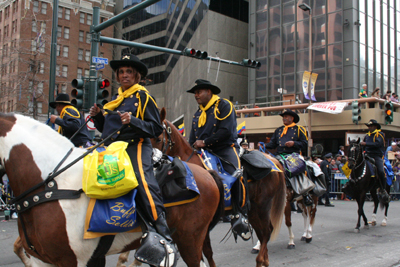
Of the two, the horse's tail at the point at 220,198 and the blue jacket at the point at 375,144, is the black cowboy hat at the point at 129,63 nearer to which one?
the horse's tail at the point at 220,198

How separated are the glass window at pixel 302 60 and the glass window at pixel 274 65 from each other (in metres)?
1.87

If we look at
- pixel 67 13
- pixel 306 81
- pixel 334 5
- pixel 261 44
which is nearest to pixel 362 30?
pixel 334 5

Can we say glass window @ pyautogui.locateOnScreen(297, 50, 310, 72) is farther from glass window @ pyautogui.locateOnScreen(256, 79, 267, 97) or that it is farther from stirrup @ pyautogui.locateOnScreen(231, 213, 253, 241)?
stirrup @ pyautogui.locateOnScreen(231, 213, 253, 241)

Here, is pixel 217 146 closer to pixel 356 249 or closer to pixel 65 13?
pixel 356 249

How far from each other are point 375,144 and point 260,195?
573 centimetres

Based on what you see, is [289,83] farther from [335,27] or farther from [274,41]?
[335,27]

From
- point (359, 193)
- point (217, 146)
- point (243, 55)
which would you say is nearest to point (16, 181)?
point (217, 146)

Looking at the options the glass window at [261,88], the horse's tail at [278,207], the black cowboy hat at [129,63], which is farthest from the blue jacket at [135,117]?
the glass window at [261,88]

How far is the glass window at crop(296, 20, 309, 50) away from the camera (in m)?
30.7

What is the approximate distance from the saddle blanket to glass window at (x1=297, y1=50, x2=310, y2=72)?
97.6 feet

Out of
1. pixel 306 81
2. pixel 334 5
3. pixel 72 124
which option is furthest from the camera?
pixel 334 5

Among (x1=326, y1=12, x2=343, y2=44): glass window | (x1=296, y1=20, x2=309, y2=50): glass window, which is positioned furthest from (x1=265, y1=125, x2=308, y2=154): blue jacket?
(x1=296, y1=20, x2=309, y2=50): glass window

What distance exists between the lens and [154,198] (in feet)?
11.2

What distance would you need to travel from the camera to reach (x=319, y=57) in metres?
30.2
